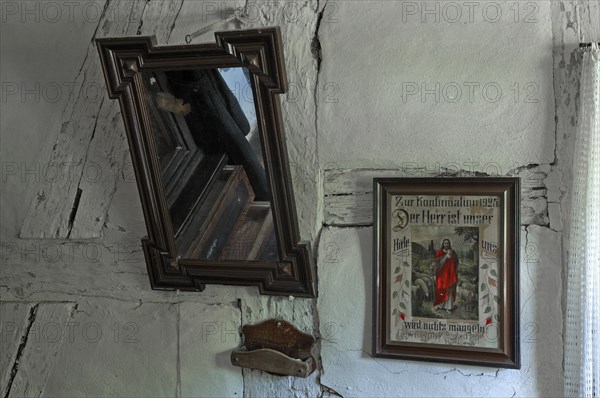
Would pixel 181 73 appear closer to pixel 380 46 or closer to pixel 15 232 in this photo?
pixel 380 46

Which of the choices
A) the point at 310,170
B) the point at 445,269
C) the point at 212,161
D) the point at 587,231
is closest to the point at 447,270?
the point at 445,269

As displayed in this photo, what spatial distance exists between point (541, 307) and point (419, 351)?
1.38 feet

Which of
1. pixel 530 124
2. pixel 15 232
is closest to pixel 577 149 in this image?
pixel 530 124

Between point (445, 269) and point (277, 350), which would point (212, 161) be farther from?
point (445, 269)

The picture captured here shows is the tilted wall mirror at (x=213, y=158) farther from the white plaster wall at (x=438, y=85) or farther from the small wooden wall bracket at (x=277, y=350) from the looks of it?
the white plaster wall at (x=438, y=85)

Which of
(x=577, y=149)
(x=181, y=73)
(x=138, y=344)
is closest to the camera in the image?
(x=577, y=149)

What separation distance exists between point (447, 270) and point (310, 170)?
0.58 m

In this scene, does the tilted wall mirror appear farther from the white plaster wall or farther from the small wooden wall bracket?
the white plaster wall

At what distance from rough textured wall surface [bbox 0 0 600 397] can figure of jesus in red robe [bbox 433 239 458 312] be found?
0.22 meters

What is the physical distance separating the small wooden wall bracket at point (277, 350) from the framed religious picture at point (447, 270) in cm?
26

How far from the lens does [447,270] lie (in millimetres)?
2133

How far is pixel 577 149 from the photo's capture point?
2.00m

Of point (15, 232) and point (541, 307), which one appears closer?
point (541, 307)

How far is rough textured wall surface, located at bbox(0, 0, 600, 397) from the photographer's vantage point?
208 centimetres
